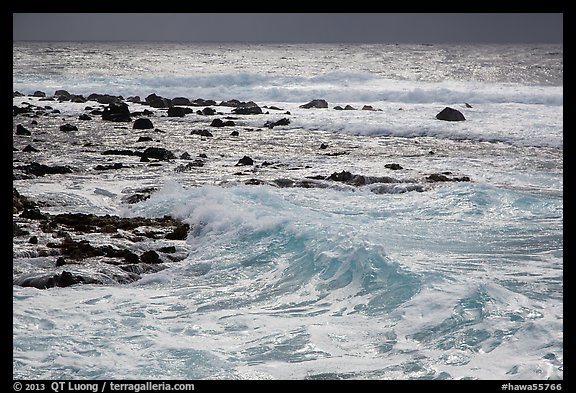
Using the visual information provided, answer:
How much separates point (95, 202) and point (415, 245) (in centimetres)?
786

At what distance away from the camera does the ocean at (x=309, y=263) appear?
7965 millimetres

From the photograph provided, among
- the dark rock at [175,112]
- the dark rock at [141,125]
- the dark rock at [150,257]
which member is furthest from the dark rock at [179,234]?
the dark rock at [175,112]

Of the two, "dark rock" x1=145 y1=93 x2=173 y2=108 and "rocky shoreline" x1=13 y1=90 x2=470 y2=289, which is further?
"dark rock" x1=145 y1=93 x2=173 y2=108

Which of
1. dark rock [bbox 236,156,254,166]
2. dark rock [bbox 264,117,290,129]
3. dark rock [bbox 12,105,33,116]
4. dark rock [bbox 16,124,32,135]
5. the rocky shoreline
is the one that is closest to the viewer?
the rocky shoreline

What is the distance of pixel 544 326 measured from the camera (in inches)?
342

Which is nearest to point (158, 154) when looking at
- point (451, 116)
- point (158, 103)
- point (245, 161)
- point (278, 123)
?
point (245, 161)

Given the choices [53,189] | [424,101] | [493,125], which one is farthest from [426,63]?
[53,189]

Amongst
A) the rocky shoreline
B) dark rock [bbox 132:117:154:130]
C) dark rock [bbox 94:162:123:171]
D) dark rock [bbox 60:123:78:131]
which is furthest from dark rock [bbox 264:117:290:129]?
dark rock [bbox 94:162:123:171]

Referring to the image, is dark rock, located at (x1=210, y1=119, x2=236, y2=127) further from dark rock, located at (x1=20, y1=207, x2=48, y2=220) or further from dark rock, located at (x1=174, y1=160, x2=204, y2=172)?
dark rock, located at (x1=20, y1=207, x2=48, y2=220)

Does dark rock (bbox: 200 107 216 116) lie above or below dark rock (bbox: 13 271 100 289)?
above

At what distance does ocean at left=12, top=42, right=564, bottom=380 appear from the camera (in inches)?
314

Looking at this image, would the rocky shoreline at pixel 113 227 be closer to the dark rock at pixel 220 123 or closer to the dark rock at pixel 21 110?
the dark rock at pixel 220 123

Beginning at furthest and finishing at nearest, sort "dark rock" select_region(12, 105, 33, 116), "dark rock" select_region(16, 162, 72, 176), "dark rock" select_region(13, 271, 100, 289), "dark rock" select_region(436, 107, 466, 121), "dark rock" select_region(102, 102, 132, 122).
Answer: "dark rock" select_region(12, 105, 33, 116), "dark rock" select_region(436, 107, 466, 121), "dark rock" select_region(102, 102, 132, 122), "dark rock" select_region(16, 162, 72, 176), "dark rock" select_region(13, 271, 100, 289)
